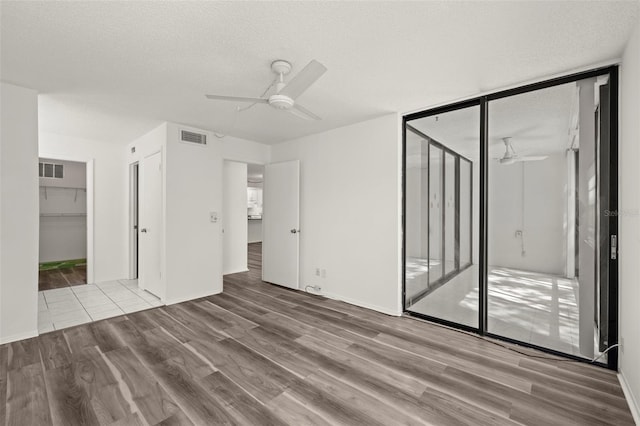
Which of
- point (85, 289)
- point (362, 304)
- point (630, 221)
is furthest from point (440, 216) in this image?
point (85, 289)

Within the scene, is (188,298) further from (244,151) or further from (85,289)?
(244,151)

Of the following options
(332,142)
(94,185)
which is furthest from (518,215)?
(94,185)

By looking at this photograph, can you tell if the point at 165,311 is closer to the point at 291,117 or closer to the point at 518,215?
the point at 291,117

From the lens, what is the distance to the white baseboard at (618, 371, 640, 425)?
1.71 meters

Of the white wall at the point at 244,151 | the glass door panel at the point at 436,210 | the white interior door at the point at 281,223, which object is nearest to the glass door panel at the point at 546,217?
the glass door panel at the point at 436,210

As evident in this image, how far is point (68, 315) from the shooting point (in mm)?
3416

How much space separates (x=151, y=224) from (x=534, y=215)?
16.2ft

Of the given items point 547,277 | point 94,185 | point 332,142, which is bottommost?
point 547,277

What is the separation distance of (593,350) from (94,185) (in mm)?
7084

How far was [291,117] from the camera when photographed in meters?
3.68

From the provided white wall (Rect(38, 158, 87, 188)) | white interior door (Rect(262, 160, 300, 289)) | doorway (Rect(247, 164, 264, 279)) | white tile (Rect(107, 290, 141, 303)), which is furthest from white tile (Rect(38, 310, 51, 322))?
doorway (Rect(247, 164, 264, 279))

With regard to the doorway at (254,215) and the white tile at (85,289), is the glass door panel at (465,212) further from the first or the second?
the white tile at (85,289)

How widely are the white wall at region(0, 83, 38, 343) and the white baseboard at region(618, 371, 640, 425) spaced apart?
16.4 feet

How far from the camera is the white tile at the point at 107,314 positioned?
11.0ft
